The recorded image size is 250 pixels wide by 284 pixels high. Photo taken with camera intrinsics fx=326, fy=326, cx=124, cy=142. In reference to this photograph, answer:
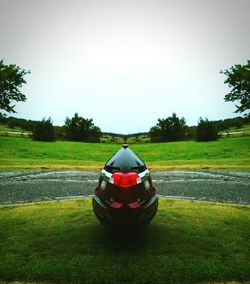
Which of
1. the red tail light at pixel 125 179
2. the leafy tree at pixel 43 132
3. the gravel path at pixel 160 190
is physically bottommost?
the gravel path at pixel 160 190

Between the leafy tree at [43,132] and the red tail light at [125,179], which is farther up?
the leafy tree at [43,132]

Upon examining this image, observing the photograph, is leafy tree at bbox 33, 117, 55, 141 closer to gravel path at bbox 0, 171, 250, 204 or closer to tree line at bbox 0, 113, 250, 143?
tree line at bbox 0, 113, 250, 143

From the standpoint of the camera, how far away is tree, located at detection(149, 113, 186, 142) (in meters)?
56.2

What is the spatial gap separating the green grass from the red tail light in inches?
55.5

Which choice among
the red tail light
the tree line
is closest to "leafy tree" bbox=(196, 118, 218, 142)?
the tree line

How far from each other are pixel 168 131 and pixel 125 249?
50536 mm

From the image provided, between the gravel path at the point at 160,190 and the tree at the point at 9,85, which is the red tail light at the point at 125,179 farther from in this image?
the tree at the point at 9,85

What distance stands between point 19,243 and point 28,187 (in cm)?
874

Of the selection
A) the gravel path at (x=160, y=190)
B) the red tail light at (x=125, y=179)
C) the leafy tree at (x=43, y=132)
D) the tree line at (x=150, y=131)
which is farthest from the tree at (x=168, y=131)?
the red tail light at (x=125, y=179)

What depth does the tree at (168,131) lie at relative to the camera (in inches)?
2213

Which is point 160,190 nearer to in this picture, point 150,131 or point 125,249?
point 125,249

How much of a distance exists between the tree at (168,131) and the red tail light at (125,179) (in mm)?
49765

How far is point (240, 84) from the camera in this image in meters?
40.7

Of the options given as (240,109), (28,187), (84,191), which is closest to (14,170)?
(28,187)
